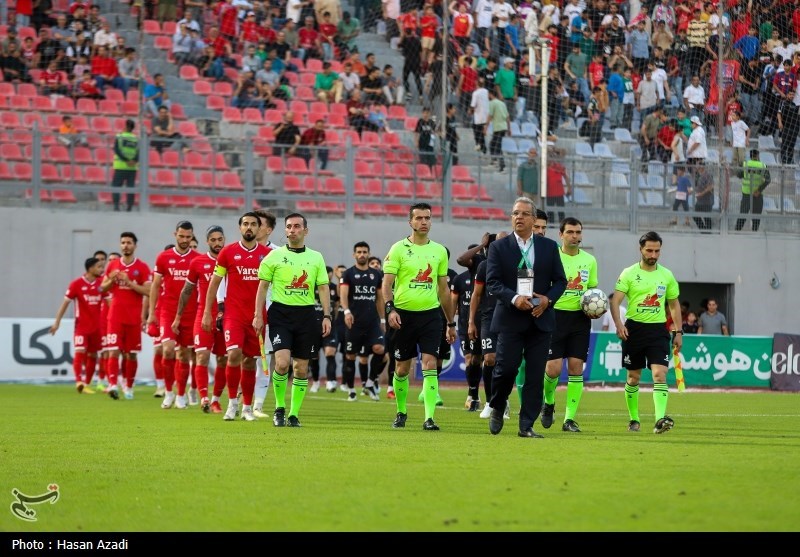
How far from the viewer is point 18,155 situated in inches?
1056

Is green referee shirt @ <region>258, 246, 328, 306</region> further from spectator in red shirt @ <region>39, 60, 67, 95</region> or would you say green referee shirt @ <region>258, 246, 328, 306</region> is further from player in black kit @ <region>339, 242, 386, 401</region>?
spectator in red shirt @ <region>39, 60, 67, 95</region>

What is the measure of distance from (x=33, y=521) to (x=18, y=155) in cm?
2044

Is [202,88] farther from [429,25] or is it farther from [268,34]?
[429,25]

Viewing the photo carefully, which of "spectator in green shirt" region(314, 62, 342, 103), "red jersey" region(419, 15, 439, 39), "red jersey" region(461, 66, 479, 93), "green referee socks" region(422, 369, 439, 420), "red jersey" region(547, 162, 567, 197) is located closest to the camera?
"green referee socks" region(422, 369, 439, 420)

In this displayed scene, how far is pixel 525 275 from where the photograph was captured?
1273 cm

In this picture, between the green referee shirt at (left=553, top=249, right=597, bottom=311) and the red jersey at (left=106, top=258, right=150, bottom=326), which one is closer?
the green referee shirt at (left=553, top=249, right=597, bottom=311)

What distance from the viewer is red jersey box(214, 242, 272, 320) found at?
15.5m

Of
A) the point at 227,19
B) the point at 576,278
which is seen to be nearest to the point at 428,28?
the point at 227,19

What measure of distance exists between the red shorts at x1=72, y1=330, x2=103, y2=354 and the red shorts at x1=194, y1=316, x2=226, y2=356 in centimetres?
655

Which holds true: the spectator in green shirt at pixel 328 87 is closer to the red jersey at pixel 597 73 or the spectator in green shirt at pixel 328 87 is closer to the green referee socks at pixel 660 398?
the red jersey at pixel 597 73

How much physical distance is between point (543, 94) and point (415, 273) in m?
14.0

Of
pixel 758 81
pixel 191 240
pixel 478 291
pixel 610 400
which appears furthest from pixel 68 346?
pixel 758 81

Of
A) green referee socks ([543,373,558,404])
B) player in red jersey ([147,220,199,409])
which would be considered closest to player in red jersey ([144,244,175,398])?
player in red jersey ([147,220,199,409])
